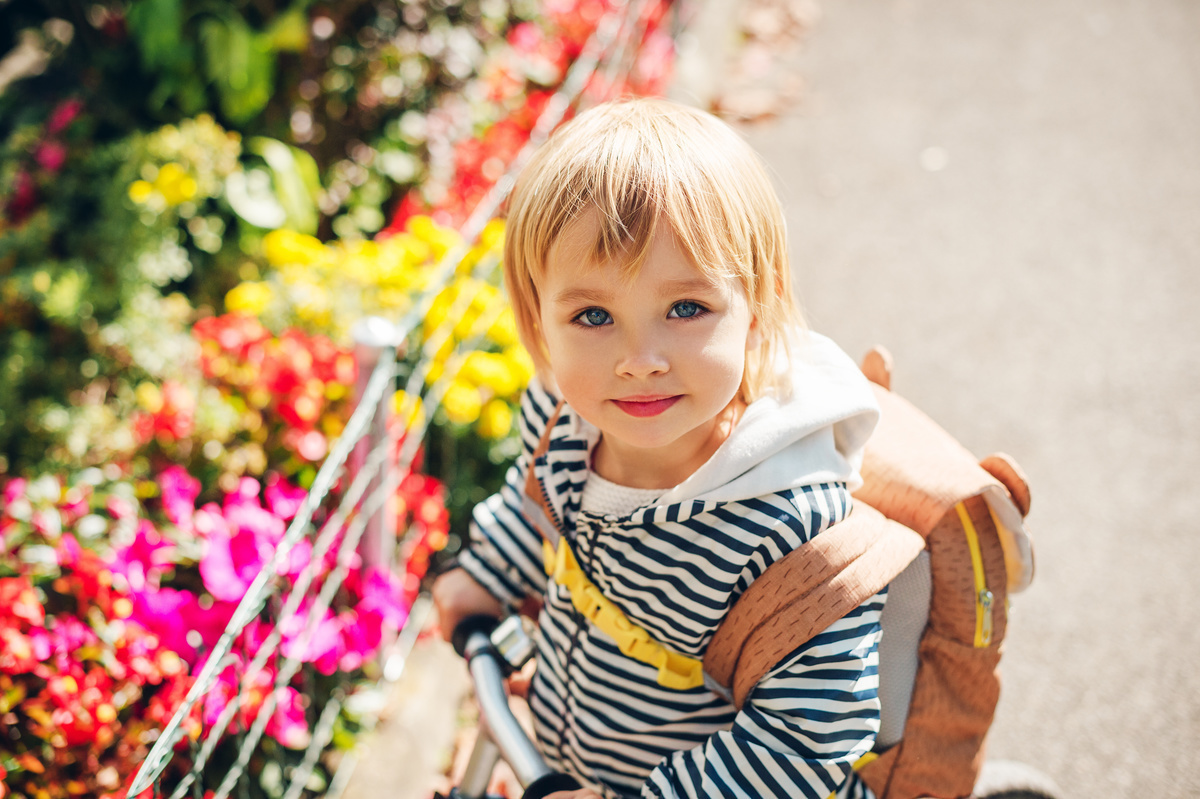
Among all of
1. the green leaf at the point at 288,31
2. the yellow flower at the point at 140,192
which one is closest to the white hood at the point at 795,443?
the yellow flower at the point at 140,192

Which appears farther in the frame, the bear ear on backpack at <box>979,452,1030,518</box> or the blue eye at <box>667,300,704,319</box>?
the bear ear on backpack at <box>979,452,1030,518</box>

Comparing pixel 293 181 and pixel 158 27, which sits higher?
pixel 158 27

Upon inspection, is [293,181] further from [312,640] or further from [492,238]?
[312,640]

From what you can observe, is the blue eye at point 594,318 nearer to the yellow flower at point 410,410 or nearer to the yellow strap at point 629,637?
the yellow strap at point 629,637

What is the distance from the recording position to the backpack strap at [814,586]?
101cm

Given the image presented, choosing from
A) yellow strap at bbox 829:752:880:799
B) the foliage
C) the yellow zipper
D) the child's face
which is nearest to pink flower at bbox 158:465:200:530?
the foliage

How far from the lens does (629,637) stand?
3.93 feet

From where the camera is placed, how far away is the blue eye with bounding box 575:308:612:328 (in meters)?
1.05

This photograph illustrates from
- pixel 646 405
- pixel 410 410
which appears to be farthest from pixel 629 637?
pixel 410 410

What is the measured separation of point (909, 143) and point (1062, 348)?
1.78m

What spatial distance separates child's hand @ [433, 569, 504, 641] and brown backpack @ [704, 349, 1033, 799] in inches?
19.8

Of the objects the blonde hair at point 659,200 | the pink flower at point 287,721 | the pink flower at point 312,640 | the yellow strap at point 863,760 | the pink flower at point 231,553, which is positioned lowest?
the pink flower at point 287,721

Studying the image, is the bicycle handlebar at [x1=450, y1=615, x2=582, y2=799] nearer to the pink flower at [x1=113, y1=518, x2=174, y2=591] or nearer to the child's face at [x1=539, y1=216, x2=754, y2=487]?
the child's face at [x1=539, y1=216, x2=754, y2=487]

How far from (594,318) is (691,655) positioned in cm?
52
